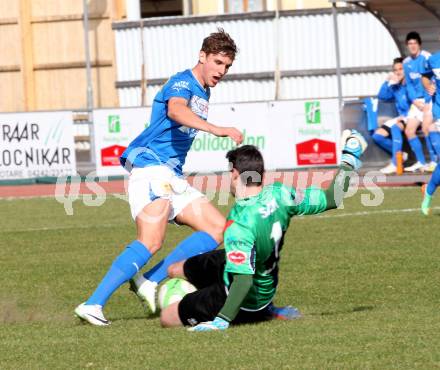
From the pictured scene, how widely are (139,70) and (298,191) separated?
25.3 metres

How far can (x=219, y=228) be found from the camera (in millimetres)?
8688

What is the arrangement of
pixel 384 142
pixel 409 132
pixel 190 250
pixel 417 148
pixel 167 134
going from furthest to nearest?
pixel 384 142 < pixel 409 132 < pixel 417 148 < pixel 190 250 < pixel 167 134

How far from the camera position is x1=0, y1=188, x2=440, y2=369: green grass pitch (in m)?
6.61

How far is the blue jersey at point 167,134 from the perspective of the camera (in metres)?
8.48

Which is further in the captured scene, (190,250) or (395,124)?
(395,124)

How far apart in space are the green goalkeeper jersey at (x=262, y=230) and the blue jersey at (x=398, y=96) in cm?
1452

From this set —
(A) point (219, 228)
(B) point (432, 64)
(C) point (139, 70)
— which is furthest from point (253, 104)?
(A) point (219, 228)

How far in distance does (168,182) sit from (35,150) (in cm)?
1521

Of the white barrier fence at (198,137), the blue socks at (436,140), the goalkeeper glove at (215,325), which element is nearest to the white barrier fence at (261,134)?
the white barrier fence at (198,137)

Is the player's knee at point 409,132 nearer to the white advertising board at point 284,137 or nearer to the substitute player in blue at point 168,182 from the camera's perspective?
the white advertising board at point 284,137

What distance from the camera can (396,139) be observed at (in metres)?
21.3

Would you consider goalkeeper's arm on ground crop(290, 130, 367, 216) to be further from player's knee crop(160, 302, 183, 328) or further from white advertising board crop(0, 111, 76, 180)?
white advertising board crop(0, 111, 76, 180)

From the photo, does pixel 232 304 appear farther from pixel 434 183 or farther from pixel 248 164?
pixel 434 183

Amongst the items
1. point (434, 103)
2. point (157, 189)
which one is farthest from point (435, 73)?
point (157, 189)
